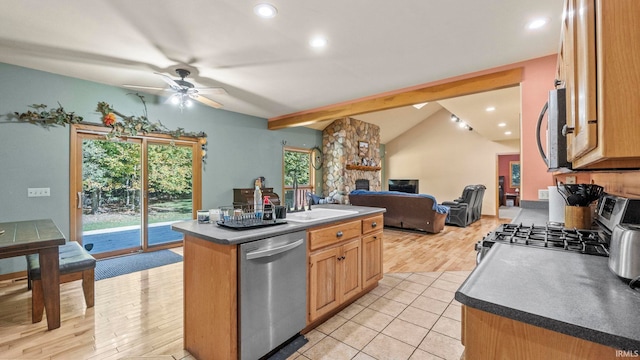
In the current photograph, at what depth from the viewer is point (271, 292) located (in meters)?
1.72

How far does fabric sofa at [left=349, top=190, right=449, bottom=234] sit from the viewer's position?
17.8 feet

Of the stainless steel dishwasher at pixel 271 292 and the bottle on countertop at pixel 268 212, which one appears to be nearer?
the stainless steel dishwasher at pixel 271 292

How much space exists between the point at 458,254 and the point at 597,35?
4.12m

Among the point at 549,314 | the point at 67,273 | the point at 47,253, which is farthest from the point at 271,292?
the point at 67,273

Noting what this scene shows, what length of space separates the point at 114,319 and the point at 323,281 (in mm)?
1861

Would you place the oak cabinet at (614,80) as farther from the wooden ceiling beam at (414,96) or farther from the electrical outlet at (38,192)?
the electrical outlet at (38,192)

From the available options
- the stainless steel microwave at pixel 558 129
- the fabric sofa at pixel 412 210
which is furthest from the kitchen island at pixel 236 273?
the fabric sofa at pixel 412 210

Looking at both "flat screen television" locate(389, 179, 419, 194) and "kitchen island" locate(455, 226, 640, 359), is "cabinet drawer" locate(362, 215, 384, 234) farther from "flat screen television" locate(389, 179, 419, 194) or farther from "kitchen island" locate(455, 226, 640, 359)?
"flat screen television" locate(389, 179, 419, 194)

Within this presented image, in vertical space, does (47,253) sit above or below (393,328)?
above

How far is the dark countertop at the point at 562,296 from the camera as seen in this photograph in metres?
0.60

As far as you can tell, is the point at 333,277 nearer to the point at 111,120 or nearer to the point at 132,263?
the point at 132,263

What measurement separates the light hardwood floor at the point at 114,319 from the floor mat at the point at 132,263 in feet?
0.65

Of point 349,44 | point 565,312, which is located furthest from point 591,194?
point 349,44

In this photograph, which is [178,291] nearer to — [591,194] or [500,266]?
[500,266]
